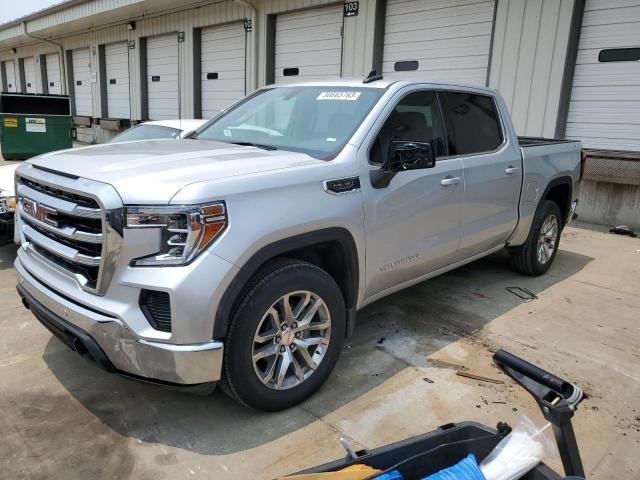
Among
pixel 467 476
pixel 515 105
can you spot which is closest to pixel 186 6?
pixel 515 105

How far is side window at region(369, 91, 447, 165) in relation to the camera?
132 inches

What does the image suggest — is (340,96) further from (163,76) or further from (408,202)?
(163,76)

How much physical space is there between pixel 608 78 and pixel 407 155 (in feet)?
21.5

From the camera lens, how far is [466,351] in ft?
12.4

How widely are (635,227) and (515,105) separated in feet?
8.92

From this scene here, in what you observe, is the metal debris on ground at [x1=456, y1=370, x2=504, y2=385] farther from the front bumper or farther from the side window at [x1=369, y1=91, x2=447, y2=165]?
the front bumper

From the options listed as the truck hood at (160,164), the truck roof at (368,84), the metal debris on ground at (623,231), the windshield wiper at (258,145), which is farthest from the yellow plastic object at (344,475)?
the metal debris on ground at (623,231)

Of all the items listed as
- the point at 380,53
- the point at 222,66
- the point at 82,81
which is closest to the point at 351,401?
the point at 380,53

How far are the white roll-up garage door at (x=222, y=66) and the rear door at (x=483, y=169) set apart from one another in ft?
33.0

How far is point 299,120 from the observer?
365 cm

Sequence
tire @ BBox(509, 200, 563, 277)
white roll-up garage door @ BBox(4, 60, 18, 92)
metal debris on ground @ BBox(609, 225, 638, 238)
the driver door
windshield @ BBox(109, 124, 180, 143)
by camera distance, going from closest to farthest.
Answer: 1. the driver door
2. tire @ BBox(509, 200, 563, 277)
3. windshield @ BBox(109, 124, 180, 143)
4. metal debris on ground @ BBox(609, 225, 638, 238)
5. white roll-up garage door @ BBox(4, 60, 18, 92)

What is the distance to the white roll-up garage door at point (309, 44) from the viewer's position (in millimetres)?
11312

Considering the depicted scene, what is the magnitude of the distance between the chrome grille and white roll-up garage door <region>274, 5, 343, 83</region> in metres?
9.15

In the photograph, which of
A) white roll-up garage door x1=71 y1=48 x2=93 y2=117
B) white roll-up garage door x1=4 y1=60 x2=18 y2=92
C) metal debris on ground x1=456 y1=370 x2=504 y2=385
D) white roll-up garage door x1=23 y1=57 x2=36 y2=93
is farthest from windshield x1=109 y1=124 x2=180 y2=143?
white roll-up garage door x1=4 y1=60 x2=18 y2=92
